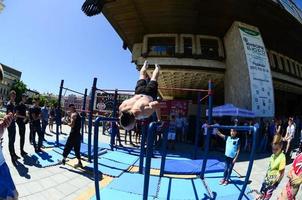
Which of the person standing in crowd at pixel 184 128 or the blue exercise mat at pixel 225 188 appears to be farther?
the person standing in crowd at pixel 184 128

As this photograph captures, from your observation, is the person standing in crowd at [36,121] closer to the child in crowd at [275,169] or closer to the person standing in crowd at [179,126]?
the child in crowd at [275,169]

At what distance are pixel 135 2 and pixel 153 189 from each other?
16.8m

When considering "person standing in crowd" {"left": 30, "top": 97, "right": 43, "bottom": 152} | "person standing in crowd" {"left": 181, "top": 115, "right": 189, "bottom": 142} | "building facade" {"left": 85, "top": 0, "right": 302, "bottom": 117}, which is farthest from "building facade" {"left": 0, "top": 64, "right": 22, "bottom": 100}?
"person standing in crowd" {"left": 30, "top": 97, "right": 43, "bottom": 152}

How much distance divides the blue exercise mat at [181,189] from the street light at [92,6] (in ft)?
52.4

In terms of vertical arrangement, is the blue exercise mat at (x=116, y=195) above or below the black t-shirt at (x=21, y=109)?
below

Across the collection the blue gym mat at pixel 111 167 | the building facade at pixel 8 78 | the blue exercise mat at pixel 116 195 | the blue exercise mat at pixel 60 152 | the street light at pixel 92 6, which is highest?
the building facade at pixel 8 78

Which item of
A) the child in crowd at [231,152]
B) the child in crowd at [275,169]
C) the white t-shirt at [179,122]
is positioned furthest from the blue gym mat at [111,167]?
the white t-shirt at [179,122]

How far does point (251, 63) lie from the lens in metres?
20.1

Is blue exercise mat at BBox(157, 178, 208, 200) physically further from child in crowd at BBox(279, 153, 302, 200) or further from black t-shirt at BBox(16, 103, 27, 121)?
black t-shirt at BBox(16, 103, 27, 121)

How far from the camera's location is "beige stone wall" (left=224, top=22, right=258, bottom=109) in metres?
19.9

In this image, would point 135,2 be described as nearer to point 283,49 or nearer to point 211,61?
point 211,61

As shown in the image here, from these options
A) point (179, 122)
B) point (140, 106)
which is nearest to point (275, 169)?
point (140, 106)

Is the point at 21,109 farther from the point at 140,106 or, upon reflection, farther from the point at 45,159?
the point at 140,106

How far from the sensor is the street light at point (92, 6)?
2053cm
